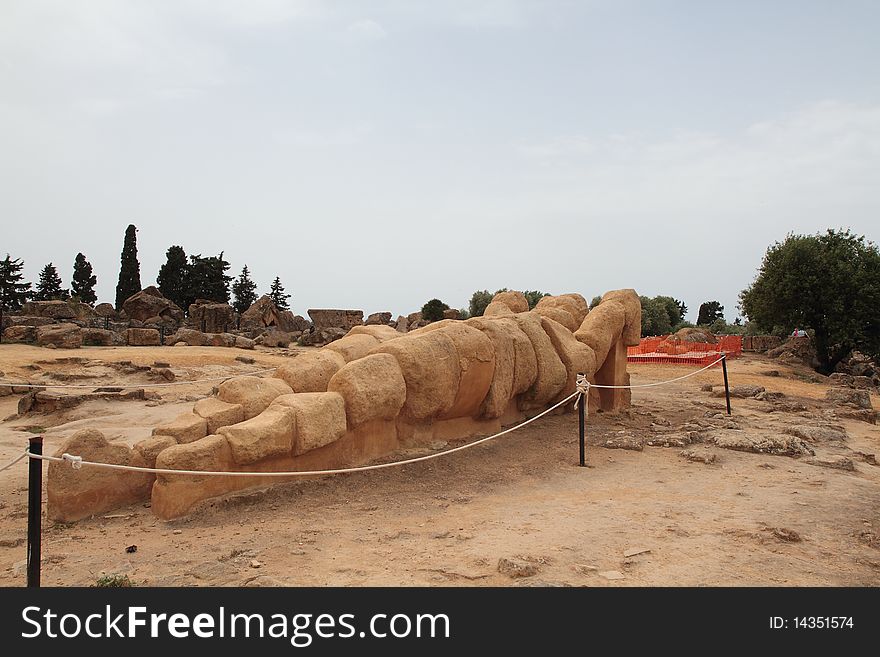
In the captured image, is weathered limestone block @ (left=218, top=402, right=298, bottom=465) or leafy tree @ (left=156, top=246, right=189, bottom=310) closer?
weathered limestone block @ (left=218, top=402, right=298, bottom=465)

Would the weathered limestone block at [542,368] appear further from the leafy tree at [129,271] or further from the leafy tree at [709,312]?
the leafy tree at [709,312]

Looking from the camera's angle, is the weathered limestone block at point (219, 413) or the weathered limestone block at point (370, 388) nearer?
the weathered limestone block at point (219, 413)

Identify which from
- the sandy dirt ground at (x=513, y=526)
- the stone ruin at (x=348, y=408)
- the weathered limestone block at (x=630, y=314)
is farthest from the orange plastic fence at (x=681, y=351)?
the sandy dirt ground at (x=513, y=526)

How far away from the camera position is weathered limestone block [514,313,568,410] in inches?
302

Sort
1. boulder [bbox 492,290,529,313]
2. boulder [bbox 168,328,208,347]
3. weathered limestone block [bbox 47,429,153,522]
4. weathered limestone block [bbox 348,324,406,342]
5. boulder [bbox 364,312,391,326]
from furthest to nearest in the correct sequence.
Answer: boulder [bbox 364,312,391,326]
boulder [bbox 168,328,208,347]
boulder [bbox 492,290,529,313]
weathered limestone block [bbox 348,324,406,342]
weathered limestone block [bbox 47,429,153,522]

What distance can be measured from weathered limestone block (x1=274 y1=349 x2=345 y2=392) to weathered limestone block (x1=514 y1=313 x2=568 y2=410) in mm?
2640

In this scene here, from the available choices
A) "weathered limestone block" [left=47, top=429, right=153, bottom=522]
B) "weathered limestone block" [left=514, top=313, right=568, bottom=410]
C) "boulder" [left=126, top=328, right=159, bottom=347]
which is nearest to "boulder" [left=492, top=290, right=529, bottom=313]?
"weathered limestone block" [left=514, top=313, right=568, bottom=410]

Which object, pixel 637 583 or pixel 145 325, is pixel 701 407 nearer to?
pixel 637 583

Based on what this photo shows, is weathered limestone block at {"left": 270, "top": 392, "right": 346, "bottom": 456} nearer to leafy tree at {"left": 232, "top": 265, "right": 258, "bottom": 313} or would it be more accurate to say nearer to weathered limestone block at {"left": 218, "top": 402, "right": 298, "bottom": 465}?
weathered limestone block at {"left": 218, "top": 402, "right": 298, "bottom": 465}

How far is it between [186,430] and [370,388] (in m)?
1.61

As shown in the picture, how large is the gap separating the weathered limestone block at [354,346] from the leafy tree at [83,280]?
123 ft

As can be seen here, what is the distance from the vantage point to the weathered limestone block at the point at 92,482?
4.46 metres

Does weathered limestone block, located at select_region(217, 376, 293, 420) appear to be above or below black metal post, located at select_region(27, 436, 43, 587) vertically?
above
